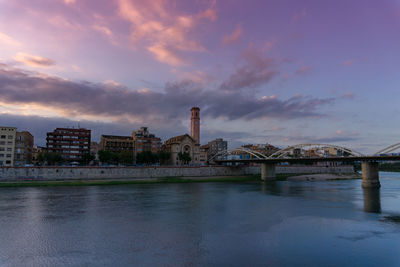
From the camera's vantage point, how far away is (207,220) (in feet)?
97.2

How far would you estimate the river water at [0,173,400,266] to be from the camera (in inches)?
711

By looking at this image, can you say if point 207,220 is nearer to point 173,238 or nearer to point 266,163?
point 173,238

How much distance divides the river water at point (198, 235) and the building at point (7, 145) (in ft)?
187

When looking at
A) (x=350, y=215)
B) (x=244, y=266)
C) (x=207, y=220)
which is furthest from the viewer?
(x=350, y=215)

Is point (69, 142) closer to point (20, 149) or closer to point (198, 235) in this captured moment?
point (20, 149)

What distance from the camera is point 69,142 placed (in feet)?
359

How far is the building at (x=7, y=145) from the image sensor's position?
8406cm

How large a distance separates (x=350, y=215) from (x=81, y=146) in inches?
4033

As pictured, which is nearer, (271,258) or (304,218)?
(271,258)

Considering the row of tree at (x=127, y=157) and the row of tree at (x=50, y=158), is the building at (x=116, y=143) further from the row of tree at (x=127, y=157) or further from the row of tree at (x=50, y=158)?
the row of tree at (x=50, y=158)

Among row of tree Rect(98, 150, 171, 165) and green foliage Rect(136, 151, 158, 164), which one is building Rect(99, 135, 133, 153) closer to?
row of tree Rect(98, 150, 171, 165)

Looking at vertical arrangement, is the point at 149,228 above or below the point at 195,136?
below

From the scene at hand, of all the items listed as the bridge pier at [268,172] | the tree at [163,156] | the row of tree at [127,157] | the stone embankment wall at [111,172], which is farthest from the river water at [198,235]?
the tree at [163,156]

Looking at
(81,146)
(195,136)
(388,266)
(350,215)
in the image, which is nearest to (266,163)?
(195,136)
